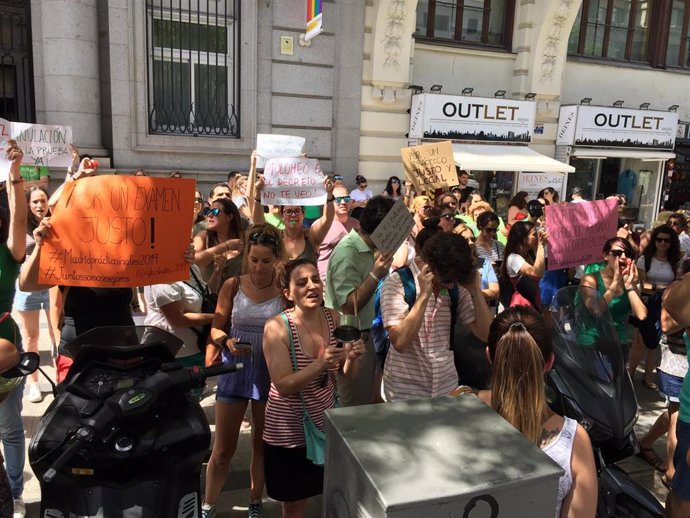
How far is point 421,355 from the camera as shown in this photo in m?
3.12

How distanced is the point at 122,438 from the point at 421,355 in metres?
1.64

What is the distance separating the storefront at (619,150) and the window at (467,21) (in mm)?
2471

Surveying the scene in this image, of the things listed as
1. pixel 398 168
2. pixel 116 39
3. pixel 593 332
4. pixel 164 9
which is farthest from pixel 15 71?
pixel 593 332

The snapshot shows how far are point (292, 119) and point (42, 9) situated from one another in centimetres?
451

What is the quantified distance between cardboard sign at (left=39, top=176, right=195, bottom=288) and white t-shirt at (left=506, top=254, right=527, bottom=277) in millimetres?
2999

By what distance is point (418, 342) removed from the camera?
10.2ft

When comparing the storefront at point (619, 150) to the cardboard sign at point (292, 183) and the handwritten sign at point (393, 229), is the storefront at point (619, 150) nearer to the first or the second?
the cardboard sign at point (292, 183)

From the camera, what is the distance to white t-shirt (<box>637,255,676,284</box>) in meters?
5.72

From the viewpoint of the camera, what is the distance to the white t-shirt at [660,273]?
5.72m

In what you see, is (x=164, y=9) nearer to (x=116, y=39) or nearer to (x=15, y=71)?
(x=116, y=39)

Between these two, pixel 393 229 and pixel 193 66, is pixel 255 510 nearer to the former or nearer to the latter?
pixel 393 229

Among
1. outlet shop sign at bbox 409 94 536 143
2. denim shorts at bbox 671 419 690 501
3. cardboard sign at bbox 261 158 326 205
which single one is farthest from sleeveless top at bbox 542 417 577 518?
outlet shop sign at bbox 409 94 536 143

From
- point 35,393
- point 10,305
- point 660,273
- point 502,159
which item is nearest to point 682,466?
point 660,273

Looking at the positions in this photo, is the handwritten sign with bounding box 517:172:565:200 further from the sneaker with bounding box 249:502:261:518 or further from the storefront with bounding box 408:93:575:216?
the sneaker with bounding box 249:502:261:518
